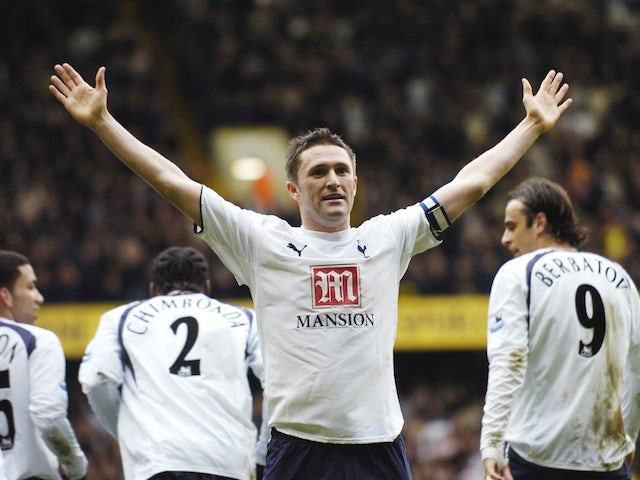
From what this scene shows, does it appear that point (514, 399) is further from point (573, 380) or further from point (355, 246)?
point (355, 246)

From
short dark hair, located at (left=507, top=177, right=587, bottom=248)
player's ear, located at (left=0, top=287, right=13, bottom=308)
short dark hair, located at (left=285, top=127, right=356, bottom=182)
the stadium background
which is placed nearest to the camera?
short dark hair, located at (left=285, top=127, right=356, bottom=182)

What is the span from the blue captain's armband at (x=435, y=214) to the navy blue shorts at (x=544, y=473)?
165 centimetres

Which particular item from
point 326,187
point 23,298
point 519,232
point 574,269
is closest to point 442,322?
point 519,232

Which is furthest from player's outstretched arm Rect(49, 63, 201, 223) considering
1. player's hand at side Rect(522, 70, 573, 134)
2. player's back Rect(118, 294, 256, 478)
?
player's back Rect(118, 294, 256, 478)

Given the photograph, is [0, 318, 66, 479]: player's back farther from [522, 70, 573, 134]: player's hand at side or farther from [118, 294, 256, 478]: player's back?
[522, 70, 573, 134]: player's hand at side

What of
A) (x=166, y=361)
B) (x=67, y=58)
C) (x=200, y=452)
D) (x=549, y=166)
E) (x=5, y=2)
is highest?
(x=5, y=2)

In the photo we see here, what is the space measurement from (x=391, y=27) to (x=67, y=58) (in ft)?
19.8

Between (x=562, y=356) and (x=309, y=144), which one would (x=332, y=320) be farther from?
(x=562, y=356)

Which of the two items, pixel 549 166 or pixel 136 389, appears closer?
pixel 136 389

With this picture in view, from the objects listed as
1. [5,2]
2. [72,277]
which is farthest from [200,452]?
[5,2]

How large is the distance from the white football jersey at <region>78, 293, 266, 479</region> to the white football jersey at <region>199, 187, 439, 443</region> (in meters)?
1.42

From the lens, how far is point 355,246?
16.5 feet

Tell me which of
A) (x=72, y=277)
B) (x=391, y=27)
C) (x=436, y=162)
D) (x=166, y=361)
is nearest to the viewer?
(x=166, y=361)

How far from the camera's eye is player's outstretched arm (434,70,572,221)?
16.5ft
